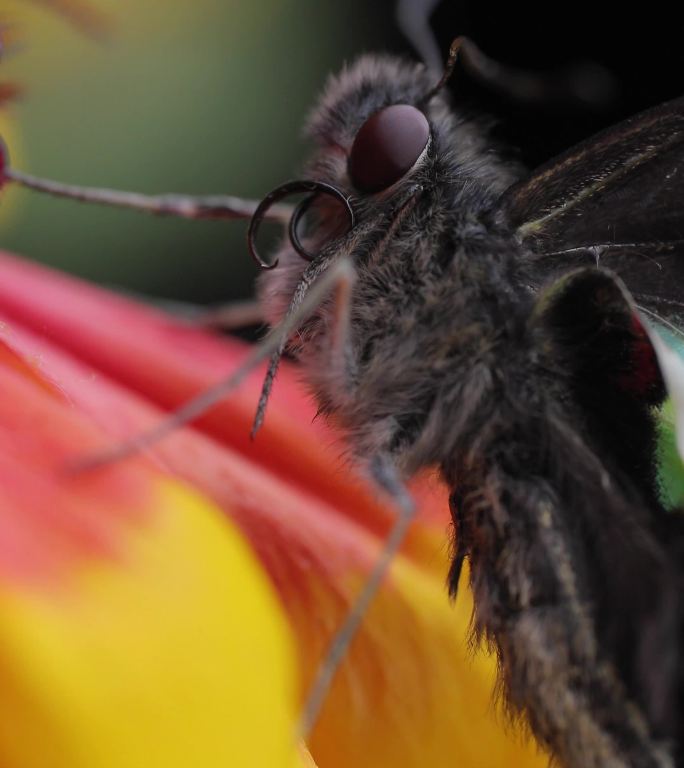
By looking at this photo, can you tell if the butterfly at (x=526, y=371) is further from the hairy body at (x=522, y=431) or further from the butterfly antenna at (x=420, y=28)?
the butterfly antenna at (x=420, y=28)

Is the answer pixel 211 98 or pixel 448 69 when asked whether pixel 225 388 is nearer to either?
pixel 448 69

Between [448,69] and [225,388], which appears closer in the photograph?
[225,388]

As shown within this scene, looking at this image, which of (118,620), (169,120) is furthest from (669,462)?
(169,120)

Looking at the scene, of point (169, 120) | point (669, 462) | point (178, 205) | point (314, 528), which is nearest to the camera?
point (669, 462)

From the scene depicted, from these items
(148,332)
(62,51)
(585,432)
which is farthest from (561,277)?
(62,51)

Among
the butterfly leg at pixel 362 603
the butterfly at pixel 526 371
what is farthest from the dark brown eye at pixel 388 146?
the butterfly leg at pixel 362 603

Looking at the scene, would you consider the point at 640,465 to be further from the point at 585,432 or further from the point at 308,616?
the point at 308,616

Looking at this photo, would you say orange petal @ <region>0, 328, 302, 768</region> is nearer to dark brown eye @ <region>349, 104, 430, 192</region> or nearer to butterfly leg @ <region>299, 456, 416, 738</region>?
butterfly leg @ <region>299, 456, 416, 738</region>
